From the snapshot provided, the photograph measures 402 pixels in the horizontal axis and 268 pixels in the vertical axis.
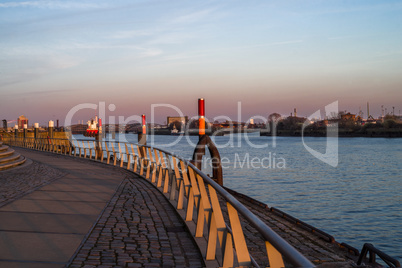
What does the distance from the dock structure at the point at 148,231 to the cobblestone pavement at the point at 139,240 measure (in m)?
0.01

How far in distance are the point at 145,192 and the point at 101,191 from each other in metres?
1.11

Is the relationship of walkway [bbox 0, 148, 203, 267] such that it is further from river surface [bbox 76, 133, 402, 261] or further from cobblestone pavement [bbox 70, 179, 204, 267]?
river surface [bbox 76, 133, 402, 261]

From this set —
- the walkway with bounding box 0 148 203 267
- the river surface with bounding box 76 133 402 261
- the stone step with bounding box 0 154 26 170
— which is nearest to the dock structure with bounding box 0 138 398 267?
the walkway with bounding box 0 148 203 267

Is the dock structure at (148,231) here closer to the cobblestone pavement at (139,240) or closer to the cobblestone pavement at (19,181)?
the cobblestone pavement at (139,240)

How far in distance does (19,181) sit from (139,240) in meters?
7.80

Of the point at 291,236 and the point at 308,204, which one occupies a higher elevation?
the point at 291,236

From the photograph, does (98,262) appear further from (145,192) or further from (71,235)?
(145,192)

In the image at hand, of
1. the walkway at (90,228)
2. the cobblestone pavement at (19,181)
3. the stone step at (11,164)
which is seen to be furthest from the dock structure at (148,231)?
Answer: the stone step at (11,164)

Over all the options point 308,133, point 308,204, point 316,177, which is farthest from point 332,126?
point 308,204

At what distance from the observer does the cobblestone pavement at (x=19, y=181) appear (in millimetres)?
9557

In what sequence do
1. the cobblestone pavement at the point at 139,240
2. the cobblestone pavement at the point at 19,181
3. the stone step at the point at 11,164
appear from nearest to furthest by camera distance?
1. the cobblestone pavement at the point at 139,240
2. the cobblestone pavement at the point at 19,181
3. the stone step at the point at 11,164

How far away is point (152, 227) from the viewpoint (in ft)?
21.8

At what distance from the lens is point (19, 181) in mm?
12227

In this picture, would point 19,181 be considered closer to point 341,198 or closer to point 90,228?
point 90,228
